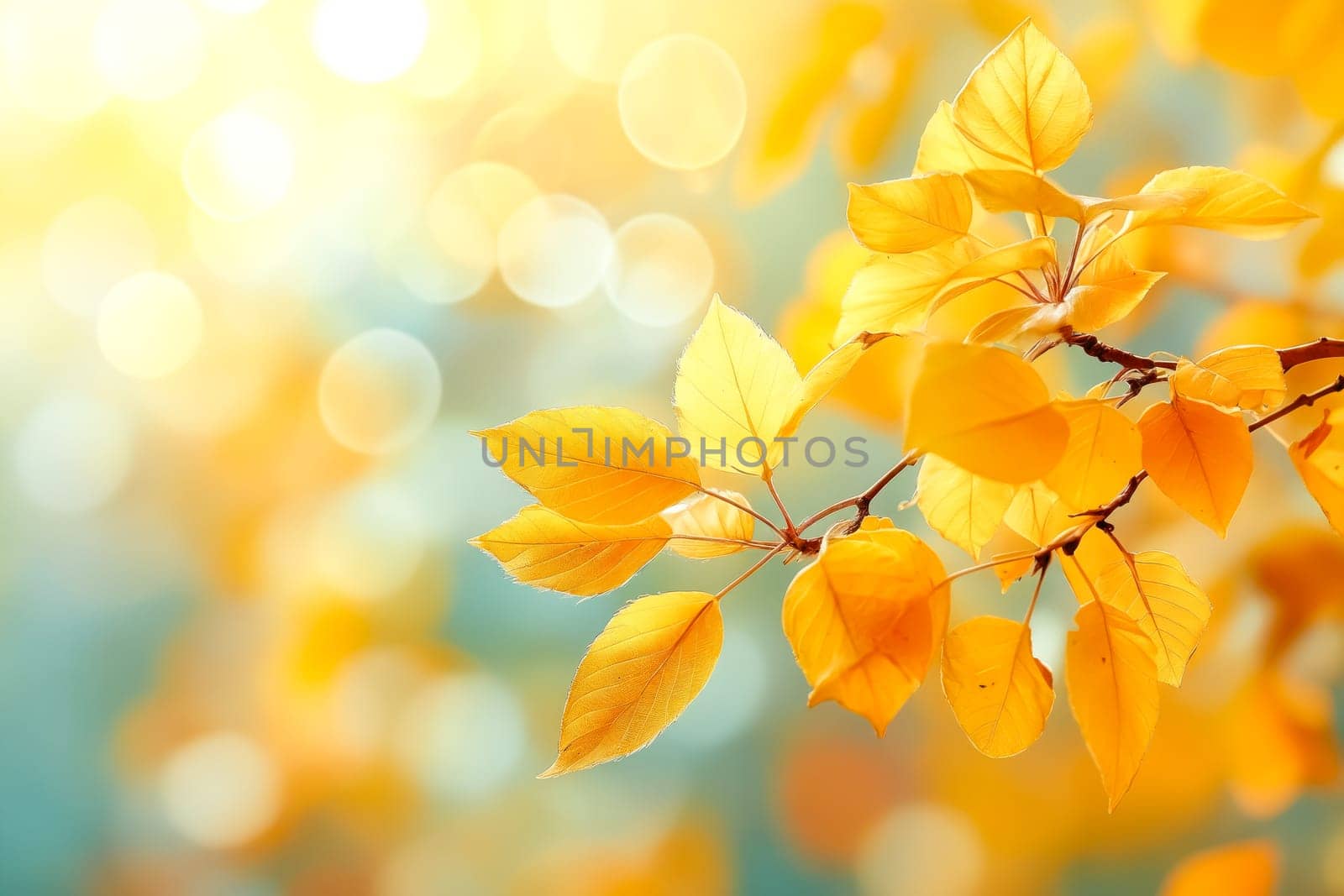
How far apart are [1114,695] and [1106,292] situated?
0.27ft

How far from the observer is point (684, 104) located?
2.82 ft

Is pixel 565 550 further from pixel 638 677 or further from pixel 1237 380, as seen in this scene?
pixel 1237 380

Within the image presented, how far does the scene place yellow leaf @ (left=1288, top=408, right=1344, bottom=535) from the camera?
0.61 ft

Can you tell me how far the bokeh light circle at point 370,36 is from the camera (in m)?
0.89

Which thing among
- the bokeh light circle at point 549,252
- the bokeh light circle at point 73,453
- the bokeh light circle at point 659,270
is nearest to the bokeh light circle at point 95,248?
the bokeh light circle at point 73,453

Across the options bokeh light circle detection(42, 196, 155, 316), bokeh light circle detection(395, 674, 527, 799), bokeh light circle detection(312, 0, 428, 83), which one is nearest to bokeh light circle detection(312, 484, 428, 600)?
bokeh light circle detection(395, 674, 527, 799)

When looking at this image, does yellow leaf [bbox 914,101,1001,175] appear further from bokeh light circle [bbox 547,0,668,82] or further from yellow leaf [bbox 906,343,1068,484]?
bokeh light circle [bbox 547,0,668,82]

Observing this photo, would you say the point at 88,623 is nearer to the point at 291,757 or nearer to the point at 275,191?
the point at 291,757

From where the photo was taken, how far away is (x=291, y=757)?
0.88m

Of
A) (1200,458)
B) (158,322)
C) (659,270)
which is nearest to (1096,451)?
(1200,458)

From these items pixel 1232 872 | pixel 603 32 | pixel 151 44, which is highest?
pixel 151 44

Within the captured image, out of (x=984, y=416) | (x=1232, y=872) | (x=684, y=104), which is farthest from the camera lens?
(x=684, y=104)

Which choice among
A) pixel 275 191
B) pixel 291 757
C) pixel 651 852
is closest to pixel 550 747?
pixel 651 852

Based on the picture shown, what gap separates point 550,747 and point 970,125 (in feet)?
2.73
